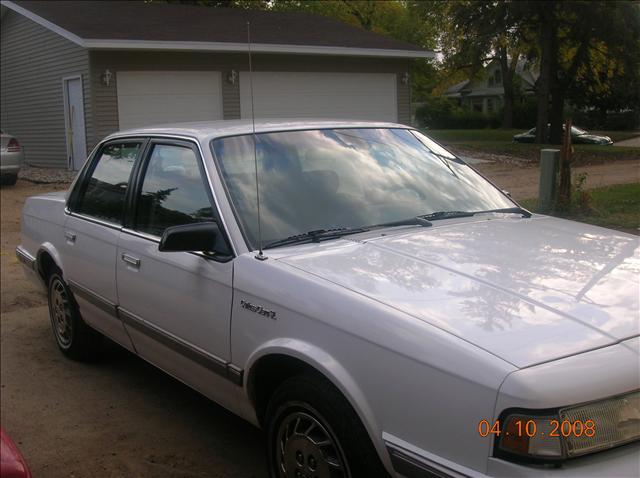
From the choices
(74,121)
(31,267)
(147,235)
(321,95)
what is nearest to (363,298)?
(147,235)

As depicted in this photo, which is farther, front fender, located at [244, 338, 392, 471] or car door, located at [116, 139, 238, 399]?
car door, located at [116, 139, 238, 399]

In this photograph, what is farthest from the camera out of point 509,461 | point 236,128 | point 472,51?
point 472,51

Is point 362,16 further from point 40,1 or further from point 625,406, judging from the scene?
point 625,406

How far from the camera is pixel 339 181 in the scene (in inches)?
148

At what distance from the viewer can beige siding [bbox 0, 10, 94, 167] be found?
18188 millimetres

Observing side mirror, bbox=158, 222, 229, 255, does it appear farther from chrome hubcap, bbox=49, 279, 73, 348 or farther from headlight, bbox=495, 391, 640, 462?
chrome hubcap, bbox=49, 279, 73, 348

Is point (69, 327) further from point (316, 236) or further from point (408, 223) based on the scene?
point (408, 223)

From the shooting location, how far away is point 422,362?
2338 mm

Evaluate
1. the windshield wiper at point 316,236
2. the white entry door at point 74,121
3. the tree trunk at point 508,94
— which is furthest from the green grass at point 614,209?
the tree trunk at point 508,94

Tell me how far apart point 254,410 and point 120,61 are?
1558 centimetres

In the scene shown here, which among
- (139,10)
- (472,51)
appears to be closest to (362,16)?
(472,51)

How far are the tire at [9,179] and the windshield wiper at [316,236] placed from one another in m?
15.4

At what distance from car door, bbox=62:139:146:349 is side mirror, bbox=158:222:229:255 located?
1.16 meters

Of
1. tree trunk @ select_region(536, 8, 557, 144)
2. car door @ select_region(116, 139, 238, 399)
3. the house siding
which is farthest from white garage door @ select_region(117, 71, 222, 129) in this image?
car door @ select_region(116, 139, 238, 399)
